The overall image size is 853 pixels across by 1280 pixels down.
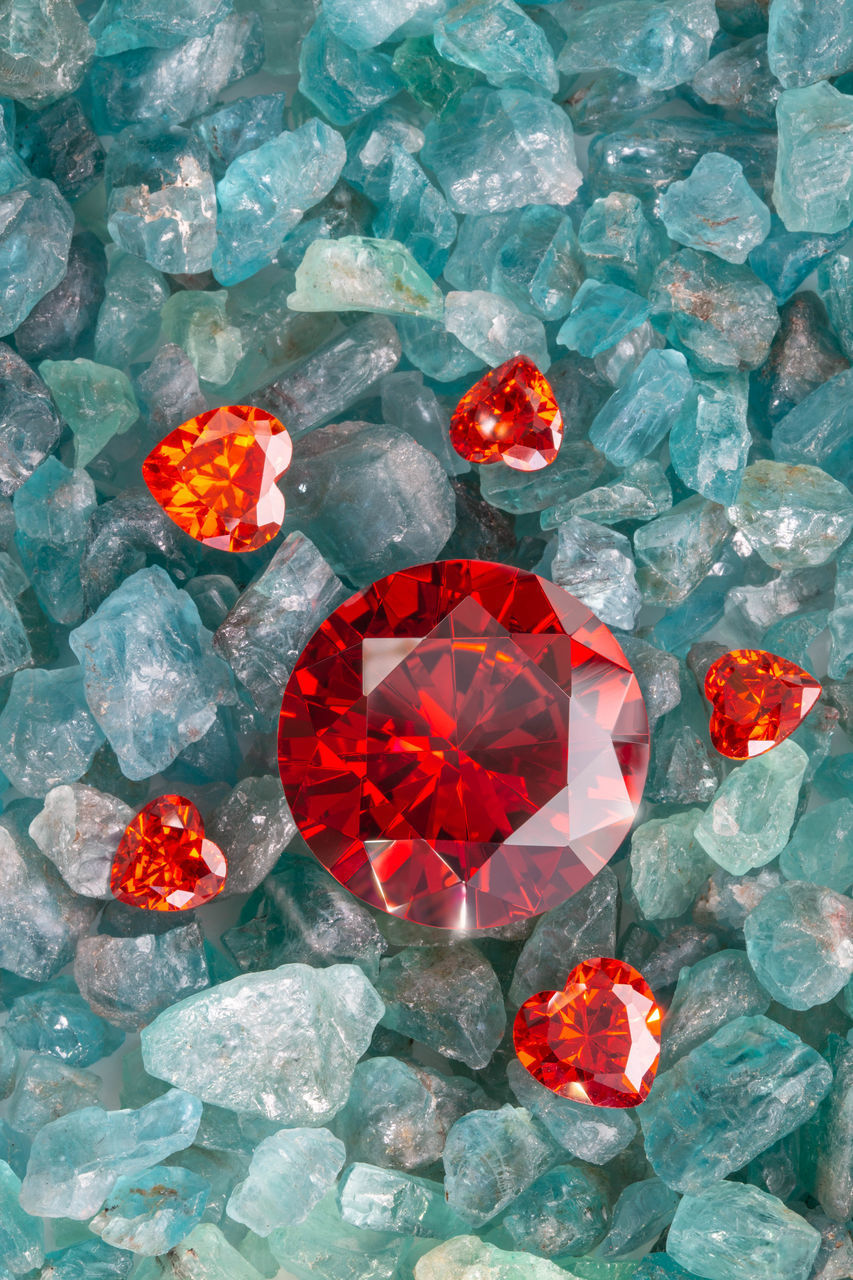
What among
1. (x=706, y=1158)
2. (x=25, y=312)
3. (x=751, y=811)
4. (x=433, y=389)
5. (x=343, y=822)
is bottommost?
(x=706, y=1158)

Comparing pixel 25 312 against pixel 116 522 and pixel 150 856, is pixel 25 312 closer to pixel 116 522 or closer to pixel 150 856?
pixel 116 522

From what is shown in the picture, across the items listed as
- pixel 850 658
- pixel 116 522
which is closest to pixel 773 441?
pixel 850 658

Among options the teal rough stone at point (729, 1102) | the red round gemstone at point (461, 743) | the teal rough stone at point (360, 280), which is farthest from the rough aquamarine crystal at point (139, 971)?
the teal rough stone at point (360, 280)

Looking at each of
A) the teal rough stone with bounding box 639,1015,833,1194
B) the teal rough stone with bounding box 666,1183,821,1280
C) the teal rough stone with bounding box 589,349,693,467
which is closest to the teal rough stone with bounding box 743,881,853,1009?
the teal rough stone with bounding box 639,1015,833,1194

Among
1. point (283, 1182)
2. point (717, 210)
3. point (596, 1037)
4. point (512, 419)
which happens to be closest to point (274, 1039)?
point (283, 1182)

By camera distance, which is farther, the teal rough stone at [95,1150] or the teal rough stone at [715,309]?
the teal rough stone at [715,309]

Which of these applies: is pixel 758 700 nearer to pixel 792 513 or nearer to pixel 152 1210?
pixel 792 513

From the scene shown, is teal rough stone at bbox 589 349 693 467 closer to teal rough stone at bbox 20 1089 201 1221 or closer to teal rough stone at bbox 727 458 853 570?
teal rough stone at bbox 727 458 853 570

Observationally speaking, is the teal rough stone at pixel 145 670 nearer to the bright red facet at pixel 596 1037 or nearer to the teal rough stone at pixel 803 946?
the bright red facet at pixel 596 1037
